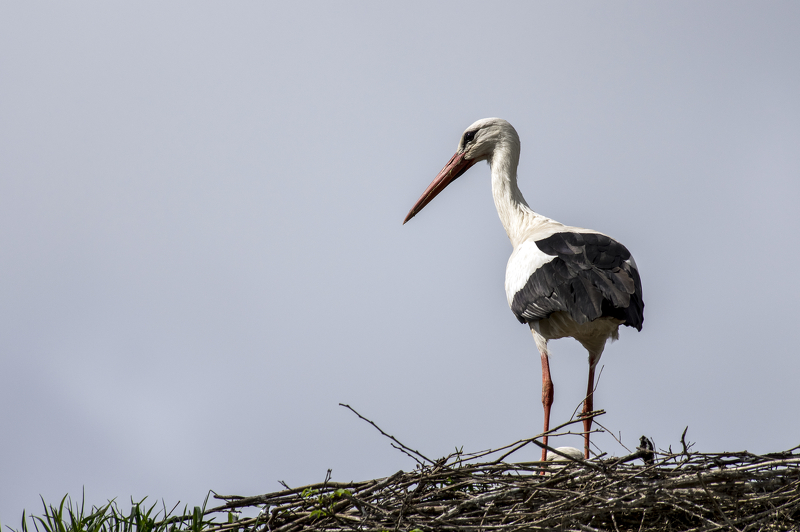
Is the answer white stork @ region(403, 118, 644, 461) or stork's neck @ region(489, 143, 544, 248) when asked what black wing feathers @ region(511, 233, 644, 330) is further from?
stork's neck @ region(489, 143, 544, 248)

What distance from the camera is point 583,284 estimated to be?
13.1 ft

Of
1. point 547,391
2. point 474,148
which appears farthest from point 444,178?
point 547,391

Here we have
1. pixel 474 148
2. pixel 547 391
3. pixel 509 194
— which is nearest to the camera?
pixel 547 391

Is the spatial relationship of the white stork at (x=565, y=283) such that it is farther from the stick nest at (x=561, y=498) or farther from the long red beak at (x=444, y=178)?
the stick nest at (x=561, y=498)

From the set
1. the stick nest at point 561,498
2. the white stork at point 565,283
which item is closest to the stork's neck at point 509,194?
the white stork at point 565,283

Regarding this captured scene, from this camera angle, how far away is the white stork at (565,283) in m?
3.92

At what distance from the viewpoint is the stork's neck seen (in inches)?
201

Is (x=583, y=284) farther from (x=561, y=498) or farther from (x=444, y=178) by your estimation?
(x=444, y=178)

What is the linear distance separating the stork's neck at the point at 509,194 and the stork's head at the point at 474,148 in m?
0.04

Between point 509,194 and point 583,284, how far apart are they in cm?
136

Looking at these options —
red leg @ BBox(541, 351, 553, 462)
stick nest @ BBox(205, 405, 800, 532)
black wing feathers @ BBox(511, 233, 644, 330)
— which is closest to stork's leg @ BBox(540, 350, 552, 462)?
red leg @ BBox(541, 351, 553, 462)

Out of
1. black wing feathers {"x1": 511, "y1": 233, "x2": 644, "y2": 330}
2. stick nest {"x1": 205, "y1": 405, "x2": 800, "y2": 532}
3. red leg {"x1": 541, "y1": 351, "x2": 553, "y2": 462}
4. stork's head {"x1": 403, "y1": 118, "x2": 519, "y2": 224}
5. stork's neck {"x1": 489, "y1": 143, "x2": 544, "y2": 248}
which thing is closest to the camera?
stick nest {"x1": 205, "y1": 405, "x2": 800, "y2": 532}

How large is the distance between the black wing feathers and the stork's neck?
641 mm

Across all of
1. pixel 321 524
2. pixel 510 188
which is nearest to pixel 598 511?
pixel 321 524
